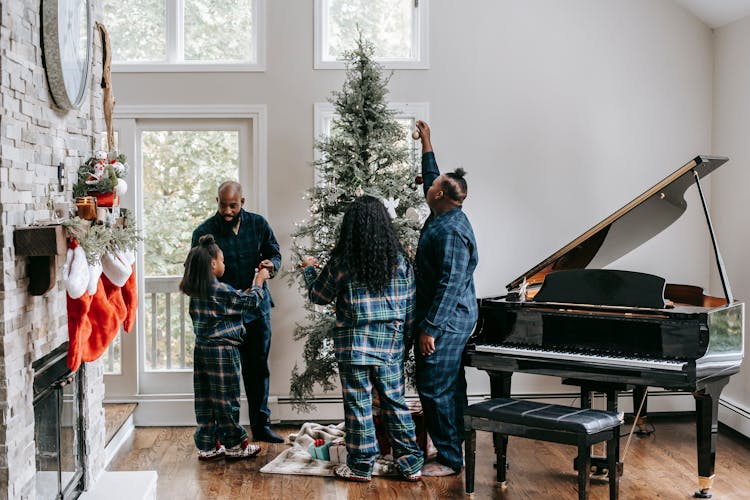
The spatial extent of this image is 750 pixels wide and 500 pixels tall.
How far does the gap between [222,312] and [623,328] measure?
2.15m

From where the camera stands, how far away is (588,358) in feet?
13.6

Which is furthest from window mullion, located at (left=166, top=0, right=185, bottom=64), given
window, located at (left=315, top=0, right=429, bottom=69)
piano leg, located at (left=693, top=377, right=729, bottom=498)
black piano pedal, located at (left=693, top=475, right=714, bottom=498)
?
black piano pedal, located at (left=693, top=475, right=714, bottom=498)

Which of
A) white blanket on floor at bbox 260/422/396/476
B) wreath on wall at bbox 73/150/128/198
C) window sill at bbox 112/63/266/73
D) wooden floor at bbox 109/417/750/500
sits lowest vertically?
wooden floor at bbox 109/417/750/500

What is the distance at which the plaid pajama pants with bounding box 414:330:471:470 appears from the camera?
450cm

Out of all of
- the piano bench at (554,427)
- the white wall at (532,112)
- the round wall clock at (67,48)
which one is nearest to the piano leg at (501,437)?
the piano bench at (554,427)

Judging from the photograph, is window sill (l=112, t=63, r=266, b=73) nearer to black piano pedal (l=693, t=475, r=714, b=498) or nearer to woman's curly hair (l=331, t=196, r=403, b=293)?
woman's curly hair (l=331, t=196, r=403, b=293)

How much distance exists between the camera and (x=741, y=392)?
5.38 metres

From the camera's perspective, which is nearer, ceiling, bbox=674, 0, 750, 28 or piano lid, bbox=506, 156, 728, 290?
piano lid, bbox=506, 156, 728, 290

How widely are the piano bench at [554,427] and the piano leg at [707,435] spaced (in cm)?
56

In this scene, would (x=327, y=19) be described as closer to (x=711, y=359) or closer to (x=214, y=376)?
(x=214, y=376)

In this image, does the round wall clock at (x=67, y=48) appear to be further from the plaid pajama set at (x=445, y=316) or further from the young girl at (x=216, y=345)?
the plaid pajama set at (x=445, y=316)

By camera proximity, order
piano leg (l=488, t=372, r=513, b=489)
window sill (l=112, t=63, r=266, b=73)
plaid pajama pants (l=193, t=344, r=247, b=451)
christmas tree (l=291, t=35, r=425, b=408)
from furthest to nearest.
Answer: window sill (l=112, t=63, r=266, b=73) < christmas tree (l=291, t=35, r=425, b=408) < plaid pajama pants (l=193, t=344, r=247, b=451) < piano leg (l=488, t=372, r=513, b=489)

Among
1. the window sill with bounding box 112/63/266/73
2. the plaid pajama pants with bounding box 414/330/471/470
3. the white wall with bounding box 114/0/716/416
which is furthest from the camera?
the white wall with bounding box 114/0/716/416

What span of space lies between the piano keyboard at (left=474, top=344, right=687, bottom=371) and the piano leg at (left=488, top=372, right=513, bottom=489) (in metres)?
0.14
